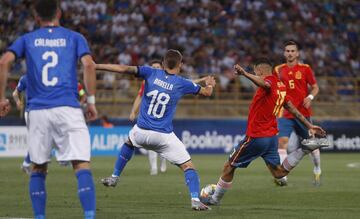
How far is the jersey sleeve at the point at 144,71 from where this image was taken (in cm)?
1184

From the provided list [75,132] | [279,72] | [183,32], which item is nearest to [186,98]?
[183,32]

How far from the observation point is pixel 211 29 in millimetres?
33844

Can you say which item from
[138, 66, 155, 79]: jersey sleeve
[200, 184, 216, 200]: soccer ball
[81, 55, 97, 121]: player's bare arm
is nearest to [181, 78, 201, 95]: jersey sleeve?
[138, 66, 155, 79]: jersey sleeve

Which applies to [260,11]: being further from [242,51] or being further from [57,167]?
[57,167]

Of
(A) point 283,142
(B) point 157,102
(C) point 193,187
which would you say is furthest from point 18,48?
(A) point 283,142

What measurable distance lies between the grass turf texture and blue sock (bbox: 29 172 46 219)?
5.15 ft

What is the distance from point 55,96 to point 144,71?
3081 mm

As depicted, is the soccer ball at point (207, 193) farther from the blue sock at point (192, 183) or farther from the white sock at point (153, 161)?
the white sock at point (153, 161)

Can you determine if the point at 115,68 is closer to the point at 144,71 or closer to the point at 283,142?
the point at 144,71

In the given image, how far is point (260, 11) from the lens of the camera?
115ft

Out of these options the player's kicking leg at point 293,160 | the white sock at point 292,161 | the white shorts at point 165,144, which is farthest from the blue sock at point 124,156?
the white sock at point 292,161

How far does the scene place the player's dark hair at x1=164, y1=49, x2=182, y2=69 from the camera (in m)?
12.1

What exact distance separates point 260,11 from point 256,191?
68.5ft

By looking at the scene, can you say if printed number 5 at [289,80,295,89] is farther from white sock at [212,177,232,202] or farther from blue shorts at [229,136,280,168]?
white sock at [212,177,232,202]
